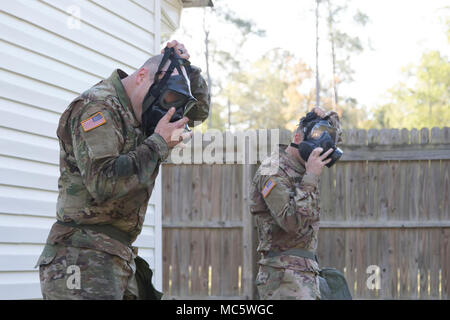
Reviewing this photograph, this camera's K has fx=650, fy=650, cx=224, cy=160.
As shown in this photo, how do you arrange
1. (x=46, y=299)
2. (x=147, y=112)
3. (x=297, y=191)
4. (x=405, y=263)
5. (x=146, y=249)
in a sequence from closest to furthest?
(x=46, y=299), (x=147, y=112), (x=297, y=191), (x=146, y=249), (x=405, y=263)

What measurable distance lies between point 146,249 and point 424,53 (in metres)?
25.4

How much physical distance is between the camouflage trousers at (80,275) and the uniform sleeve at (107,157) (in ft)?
1.01

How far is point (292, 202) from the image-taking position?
15.5 ft

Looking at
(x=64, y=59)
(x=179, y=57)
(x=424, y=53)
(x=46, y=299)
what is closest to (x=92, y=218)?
(x=46, y=299)

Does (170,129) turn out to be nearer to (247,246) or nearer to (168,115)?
(168,115)

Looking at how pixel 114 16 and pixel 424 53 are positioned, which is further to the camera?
pixel 424 53

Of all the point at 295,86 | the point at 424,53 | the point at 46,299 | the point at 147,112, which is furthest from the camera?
the point at 295,86

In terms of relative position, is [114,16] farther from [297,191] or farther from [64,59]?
[297,191]

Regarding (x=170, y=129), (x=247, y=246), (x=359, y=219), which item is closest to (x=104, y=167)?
(x=170, y=129)

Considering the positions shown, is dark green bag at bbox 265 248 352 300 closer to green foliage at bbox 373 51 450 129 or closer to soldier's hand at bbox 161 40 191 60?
soldier's hand at bbox 161 40 191 60

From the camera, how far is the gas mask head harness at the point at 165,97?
11.1 ft

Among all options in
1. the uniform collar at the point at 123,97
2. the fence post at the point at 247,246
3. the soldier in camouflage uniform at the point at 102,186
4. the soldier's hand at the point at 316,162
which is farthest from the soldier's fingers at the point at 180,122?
the fence post at the point at 247,246

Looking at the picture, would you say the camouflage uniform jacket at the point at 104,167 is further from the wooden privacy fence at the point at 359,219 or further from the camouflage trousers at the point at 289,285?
the wooden privacy fence at the point at 359,219

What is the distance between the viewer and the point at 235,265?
871 centimetres
